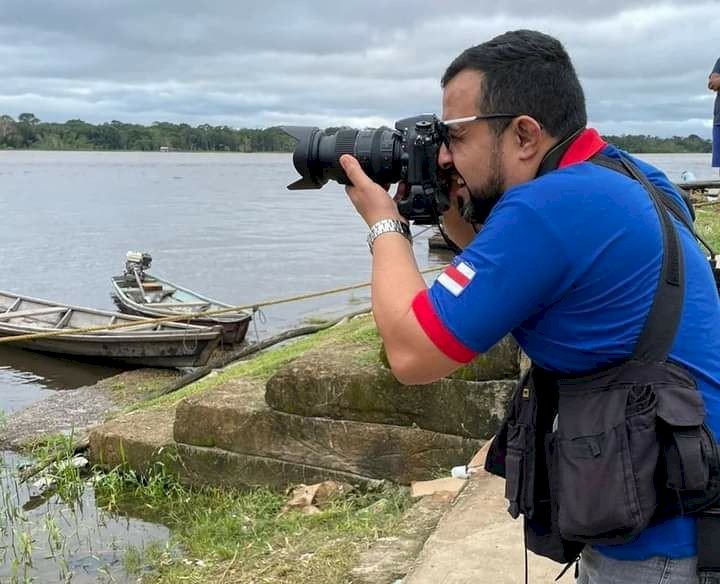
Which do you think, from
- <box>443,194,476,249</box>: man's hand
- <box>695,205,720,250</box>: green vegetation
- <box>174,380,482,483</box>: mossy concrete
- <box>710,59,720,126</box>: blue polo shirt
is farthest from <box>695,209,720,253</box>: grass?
<box>443,194,476,249</box>: man's hand

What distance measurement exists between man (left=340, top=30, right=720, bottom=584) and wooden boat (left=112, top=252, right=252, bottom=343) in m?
12.7

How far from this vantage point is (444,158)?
1.94 meters

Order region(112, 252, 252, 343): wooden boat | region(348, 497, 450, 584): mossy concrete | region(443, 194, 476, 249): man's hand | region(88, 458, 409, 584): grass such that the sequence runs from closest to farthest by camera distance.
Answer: region(443, 194, 476, 249): man's hand < region(348, 497, 450, 584): mossy concrete < region(88, 458, 409, 584): grass < region(112, 252, 252, 343): wooden boat

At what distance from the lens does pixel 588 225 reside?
5.24 feet

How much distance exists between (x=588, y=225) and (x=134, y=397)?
11.7m

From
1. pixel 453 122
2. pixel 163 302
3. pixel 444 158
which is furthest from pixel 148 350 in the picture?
pixel 453 122

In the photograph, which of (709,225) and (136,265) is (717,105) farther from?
(136,265)

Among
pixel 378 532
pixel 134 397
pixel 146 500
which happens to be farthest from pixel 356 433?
pixel 134 397

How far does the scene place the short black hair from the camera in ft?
5.70

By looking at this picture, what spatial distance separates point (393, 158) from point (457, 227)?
0.23m

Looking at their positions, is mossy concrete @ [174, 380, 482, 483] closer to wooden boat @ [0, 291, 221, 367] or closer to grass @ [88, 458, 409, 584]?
grass @ [88, 458, 409, 584]

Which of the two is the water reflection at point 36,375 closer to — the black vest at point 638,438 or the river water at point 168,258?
the river water at point 168,258

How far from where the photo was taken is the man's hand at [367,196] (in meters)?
2.00

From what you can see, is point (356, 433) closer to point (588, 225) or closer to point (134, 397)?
point (588, 225)
